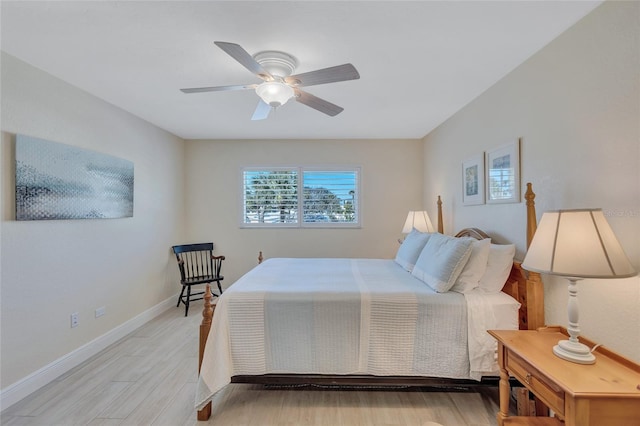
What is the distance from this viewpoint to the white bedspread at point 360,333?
191cm

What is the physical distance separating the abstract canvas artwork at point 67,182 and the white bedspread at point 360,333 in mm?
1671

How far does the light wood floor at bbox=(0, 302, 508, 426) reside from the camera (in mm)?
1861

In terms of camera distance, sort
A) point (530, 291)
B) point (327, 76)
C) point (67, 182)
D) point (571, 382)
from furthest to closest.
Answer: point (67, 182)
point (530, 291)
point (327, 76)
point (571, 382)

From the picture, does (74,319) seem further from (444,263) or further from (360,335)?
(444,263)

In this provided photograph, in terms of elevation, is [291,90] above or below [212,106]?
below

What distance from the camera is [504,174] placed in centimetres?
238

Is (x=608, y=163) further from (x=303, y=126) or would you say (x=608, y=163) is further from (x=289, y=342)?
(x=303, y=126)

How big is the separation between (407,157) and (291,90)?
292 cm

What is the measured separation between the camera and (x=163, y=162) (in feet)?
Answer: 12.9

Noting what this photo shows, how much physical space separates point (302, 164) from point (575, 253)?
3.62 meters

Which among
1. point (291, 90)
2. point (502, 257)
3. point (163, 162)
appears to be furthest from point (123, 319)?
point (502, 257)

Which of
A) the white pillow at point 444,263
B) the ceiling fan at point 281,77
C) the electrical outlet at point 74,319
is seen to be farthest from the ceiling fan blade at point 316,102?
the electrical outlet at point 74,319

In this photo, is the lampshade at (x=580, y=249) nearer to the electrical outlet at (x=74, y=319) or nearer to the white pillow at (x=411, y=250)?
the white pillow at (x=411, y=250)

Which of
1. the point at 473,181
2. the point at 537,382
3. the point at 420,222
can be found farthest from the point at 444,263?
the point at 420,222
